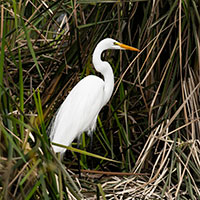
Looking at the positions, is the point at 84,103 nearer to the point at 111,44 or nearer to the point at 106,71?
the point at 106,71

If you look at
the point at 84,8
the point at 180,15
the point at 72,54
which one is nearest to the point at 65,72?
the point at 72,54

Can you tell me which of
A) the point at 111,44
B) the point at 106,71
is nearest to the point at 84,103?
the point at 106,71

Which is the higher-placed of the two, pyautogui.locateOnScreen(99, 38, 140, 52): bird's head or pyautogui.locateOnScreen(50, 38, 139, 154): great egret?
pyautogui.locateOnScreen(99, 38, 140, 52): bird's head

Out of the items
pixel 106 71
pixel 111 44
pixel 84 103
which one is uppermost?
pixel 111 44

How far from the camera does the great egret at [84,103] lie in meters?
1.71

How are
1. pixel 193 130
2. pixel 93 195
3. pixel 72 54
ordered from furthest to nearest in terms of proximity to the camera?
pixel 72 54 < pixel 193 130 < pixel 93 195

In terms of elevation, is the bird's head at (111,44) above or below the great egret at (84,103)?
above

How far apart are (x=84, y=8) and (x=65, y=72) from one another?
0.82 ft

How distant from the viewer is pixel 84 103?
1786 millimetres

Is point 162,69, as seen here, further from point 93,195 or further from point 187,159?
point 93,195

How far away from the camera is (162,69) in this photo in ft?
5.84

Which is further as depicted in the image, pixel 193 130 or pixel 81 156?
pixel 81 156

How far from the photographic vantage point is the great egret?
1.71 meters

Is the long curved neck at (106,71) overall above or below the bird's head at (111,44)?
below
